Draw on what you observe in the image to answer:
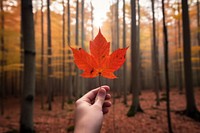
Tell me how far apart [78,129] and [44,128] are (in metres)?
6.92

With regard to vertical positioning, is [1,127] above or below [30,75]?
below

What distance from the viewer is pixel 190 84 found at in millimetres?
8039

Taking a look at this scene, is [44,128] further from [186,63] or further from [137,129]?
[186,63]

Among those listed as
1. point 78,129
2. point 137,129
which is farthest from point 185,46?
point 78,129

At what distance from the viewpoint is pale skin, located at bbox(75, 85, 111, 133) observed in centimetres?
97

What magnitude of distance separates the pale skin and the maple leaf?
0.53 ft

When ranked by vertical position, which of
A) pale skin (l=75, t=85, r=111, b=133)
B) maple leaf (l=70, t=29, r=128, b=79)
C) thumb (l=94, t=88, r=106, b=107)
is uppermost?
maple leaf (l=70, t=29, r=128, b=79)

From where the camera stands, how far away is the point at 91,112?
41.1 inches

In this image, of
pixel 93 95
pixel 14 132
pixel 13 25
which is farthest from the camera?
pixel 13 25

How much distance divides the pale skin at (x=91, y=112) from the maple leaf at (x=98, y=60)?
160 mm

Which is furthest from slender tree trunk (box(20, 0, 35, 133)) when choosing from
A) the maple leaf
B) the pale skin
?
the maple leaf

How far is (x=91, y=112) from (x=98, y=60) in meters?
0.29

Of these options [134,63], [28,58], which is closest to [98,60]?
[28,58]

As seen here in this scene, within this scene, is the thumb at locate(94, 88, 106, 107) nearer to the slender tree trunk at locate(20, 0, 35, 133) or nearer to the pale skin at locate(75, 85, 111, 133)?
the pale skin at locate(75, 85, 111, 133)
